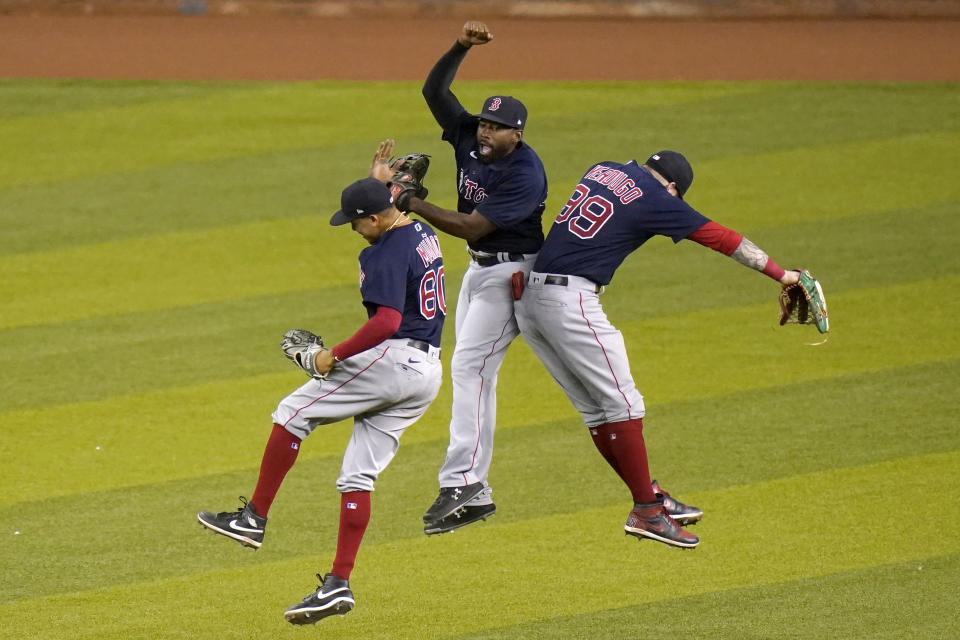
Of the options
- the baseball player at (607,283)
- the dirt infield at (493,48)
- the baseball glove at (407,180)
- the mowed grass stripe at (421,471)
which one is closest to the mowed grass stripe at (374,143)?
the dirt infield at (493,48)

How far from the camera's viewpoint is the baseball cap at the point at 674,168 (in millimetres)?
7828

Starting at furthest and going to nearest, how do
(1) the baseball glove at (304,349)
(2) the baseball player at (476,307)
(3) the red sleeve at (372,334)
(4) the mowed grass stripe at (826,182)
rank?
(4) the mowed grass stripe at (826,182)
(2) the baseball player at (476,307)
(1) the baseball glove at (304,349)
(3) the red sleeve at (372,334)

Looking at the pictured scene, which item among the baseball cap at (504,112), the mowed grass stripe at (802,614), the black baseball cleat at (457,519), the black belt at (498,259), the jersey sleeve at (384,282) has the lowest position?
the mowed grass stripe at (802,614)

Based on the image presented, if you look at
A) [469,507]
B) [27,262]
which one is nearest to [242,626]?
[469,507]

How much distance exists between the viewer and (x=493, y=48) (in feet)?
72.2

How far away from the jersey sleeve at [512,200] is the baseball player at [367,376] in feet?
1.18

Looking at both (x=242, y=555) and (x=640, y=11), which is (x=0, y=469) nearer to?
(x=242, y=555)

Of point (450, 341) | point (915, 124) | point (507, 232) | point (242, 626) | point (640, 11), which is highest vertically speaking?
point (640, 11)

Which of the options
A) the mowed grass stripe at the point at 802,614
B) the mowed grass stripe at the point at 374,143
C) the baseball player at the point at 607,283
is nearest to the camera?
the baseball player at the point at 607,283

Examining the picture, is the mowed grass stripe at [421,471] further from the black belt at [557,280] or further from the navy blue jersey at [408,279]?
the black belt at [557,280]

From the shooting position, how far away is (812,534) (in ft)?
33.8

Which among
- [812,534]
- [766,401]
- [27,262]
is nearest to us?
[812,534]

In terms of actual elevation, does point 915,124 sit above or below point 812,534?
above

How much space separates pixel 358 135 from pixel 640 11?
620cm
